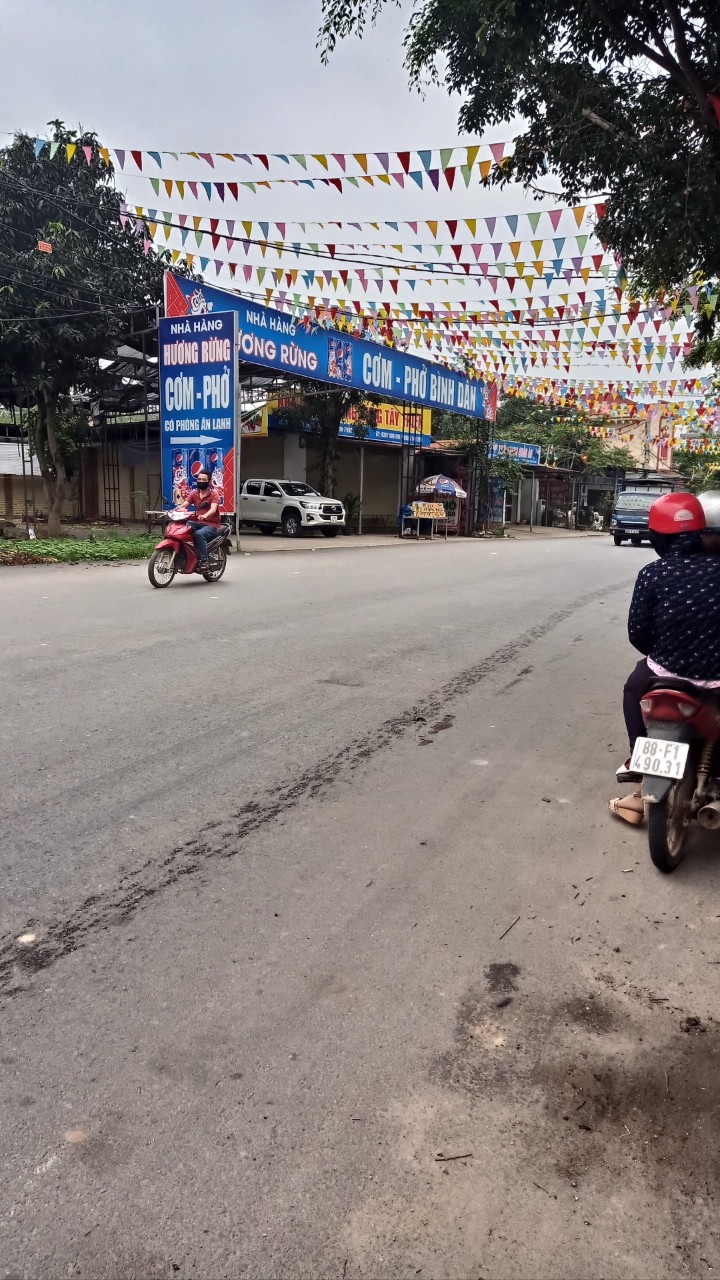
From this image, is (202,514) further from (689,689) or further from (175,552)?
(689,689)

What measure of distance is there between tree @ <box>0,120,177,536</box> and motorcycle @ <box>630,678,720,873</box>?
652 inches

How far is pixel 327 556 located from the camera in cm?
1900

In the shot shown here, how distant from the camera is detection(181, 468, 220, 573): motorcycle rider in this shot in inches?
472

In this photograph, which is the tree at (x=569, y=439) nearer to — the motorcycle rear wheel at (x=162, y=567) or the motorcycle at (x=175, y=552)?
the motorcycle at (x=175, y=552)

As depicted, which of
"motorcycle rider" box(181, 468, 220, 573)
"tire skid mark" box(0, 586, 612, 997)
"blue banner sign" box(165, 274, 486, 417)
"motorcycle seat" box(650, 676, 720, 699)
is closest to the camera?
"tire skid mark" box(0, 586, 612, 997)

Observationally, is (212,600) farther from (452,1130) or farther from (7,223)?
(7,223)

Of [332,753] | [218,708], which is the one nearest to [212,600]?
[218,708]

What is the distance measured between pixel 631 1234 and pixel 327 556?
17.6 meters

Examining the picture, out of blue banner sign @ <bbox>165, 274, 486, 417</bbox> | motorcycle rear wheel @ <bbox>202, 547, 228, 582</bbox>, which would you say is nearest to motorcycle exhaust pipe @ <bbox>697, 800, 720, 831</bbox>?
motorcycle rear wheel @ <bbox>202, 547, 228, 582</bbox>

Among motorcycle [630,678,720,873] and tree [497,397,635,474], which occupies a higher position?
tree [497,397,635,474]

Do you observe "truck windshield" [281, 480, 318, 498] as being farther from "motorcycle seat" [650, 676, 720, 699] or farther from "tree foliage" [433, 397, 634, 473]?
"motorcycle seat" [650, 676, 720, 699]

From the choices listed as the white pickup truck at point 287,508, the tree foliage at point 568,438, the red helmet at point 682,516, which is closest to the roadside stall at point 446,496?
the white pickup truck at point 287,508

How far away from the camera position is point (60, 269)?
687 inches

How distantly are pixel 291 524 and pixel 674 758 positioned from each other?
22499 mm
